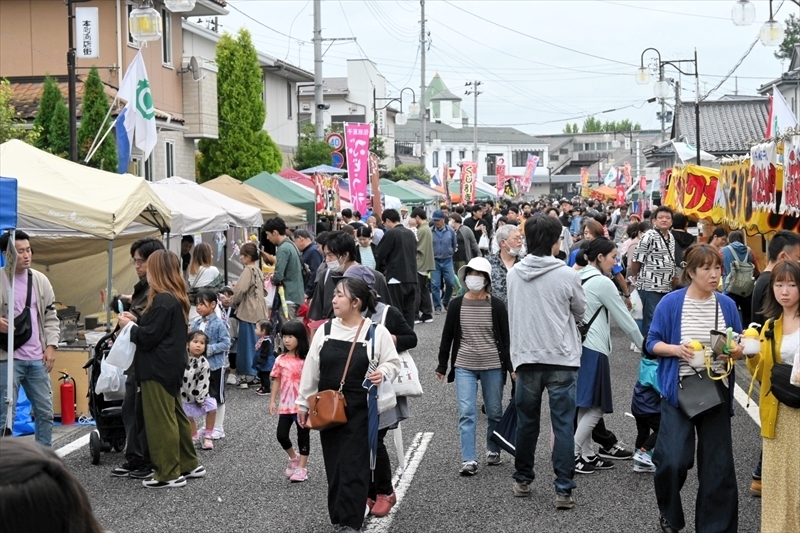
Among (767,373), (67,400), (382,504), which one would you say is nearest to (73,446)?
(67,400)

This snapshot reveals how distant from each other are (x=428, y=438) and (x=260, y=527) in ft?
9.19

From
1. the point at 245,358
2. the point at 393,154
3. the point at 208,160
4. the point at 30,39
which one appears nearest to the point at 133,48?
the point at 30,39

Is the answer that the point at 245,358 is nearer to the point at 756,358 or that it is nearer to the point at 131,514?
the point at 131,514

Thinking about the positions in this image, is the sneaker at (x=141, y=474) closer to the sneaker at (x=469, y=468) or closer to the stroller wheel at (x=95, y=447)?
the stroller wheel at (x=95, y=447)

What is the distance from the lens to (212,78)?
27188 mm

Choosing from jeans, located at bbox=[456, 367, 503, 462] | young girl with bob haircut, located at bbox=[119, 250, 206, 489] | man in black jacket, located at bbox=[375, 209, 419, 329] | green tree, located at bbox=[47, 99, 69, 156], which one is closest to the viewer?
young girl with bob haircut, located at bbox=[119, 250, 206, 489]

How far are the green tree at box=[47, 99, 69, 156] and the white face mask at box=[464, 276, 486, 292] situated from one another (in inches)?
537

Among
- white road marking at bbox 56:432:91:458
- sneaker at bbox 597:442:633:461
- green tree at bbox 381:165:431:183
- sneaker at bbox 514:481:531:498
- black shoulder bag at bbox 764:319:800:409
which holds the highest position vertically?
green tree at bbox 381:165:431:183

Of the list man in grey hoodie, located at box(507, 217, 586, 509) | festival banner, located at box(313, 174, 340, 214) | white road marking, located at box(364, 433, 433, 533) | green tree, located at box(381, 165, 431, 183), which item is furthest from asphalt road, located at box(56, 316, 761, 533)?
green tree, located at box(381, 165, 431, 183)

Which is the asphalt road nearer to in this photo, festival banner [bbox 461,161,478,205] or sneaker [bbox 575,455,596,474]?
sneaker [bbox 575,455,596,474]

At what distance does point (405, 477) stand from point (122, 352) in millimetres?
2414

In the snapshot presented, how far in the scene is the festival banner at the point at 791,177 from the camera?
9.16 m

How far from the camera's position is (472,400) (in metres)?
7.90

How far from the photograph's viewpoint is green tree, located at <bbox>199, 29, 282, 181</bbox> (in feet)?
99.8
